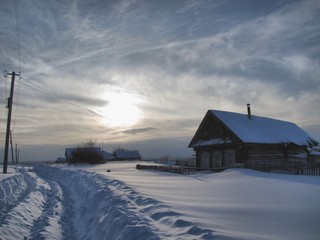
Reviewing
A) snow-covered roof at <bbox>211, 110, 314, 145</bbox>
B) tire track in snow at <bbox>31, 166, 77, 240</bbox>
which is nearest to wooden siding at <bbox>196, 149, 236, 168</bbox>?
snow-covered roof at <bbox>211, 110, 314, 145</bbox>

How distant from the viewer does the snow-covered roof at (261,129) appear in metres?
24.3

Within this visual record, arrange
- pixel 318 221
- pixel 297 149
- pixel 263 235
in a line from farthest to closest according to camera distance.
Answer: pixel 297 149 < pixel 318 221 < pixel 263 235

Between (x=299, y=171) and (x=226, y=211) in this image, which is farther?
(x=299, y=171)

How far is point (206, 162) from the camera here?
2797cm

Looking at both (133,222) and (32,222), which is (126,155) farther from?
(133,222)

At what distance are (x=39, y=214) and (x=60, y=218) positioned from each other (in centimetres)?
100

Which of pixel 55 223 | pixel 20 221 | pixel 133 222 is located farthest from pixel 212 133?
pixel 133 222

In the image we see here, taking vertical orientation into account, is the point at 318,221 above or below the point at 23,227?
above

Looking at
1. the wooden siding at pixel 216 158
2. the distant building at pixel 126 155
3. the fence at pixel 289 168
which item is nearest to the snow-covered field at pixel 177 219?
the fence at pixel 289 168

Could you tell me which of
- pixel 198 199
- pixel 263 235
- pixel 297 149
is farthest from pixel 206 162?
pixel 263 235

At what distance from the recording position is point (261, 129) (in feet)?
88.0

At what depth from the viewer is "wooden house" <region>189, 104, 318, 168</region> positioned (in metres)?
23.9

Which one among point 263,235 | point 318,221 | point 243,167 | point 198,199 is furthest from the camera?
point 243,167

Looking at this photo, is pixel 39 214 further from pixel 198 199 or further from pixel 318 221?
pixel 318 221
